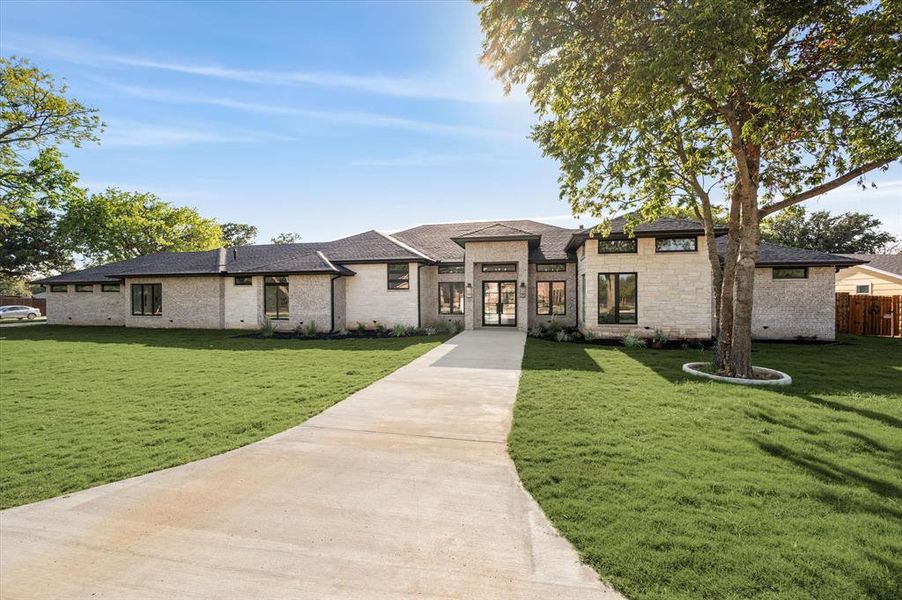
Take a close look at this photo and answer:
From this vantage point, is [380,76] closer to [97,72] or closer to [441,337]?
[97,72]

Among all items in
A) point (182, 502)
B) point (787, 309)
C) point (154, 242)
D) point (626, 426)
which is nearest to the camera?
point (182, 502)

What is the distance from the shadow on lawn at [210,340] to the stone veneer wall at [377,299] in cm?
220

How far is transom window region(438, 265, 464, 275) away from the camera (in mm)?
19234

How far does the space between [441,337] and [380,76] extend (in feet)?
31.4

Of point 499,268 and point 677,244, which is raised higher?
point 677,244

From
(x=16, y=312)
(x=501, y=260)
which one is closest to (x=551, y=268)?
(x=501, y=260)

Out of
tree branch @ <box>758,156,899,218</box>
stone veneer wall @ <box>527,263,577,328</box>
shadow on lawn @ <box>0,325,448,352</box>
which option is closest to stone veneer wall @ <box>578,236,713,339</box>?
stone veneer wall @ <box>527,263,577,328</box>

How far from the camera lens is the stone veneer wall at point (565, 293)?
18203mm

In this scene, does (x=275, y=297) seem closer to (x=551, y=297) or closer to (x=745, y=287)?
(x=551, y=297)

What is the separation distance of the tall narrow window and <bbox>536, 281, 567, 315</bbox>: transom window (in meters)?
12.1

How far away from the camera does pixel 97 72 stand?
36.0 feet

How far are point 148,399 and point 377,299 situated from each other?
38.4ft

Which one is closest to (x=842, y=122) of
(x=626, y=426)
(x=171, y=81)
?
(x=626, y=426)

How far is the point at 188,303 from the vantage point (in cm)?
2123
